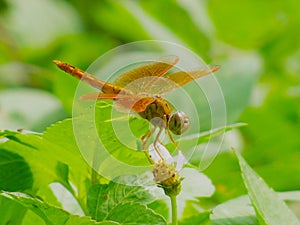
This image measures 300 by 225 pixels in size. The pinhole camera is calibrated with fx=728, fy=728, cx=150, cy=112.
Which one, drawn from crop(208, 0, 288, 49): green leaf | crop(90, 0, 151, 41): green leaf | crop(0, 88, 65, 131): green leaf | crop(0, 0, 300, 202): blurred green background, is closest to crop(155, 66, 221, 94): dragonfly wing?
crop(0, 0, 300, 202): blurred green background

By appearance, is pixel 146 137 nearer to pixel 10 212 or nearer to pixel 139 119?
pixel 139 119

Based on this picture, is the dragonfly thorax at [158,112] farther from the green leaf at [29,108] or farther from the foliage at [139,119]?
the green leaf at [29,108]

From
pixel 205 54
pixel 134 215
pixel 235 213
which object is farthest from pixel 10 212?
pixel 205 54

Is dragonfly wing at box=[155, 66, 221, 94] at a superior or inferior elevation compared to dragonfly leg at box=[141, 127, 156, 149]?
superior

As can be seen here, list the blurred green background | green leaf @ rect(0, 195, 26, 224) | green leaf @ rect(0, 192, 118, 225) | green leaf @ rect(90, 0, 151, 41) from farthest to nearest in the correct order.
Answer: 1. green leaf @ rect(90, 0, 151, 41)
2. the blurred green background
3. green leaf @ rect(0, 195, 26, 224)
4. green leaf @ rect(0, 192, 118, 225)

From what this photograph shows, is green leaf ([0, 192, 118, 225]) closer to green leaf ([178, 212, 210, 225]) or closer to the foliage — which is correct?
the foliage

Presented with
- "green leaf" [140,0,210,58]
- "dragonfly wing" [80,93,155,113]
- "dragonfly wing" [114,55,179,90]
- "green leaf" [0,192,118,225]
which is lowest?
"green leaf" [0,192,118,225]

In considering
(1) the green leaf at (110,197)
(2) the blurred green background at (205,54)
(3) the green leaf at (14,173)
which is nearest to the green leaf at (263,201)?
(1) the green leaf at (110,197)
